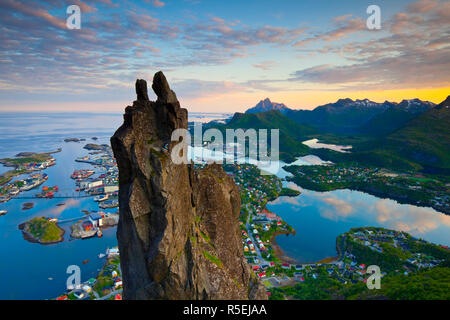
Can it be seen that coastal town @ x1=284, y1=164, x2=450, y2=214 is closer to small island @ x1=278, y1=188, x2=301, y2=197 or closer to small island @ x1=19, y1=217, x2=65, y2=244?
small island @ x1=278, y1=188, x2=301, y2=197

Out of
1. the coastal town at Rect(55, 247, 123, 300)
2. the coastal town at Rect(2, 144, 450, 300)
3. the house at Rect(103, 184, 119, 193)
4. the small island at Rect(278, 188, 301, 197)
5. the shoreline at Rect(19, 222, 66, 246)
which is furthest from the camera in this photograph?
the small island at Rect(278, 188, 301, 197)

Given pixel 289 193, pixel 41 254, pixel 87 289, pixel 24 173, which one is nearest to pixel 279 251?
pixel 87 289

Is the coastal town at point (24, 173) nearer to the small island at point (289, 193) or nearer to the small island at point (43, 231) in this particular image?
the small island at point (43, 231)

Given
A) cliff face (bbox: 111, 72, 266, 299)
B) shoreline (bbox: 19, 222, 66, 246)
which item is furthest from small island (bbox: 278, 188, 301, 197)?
cliff face (bbox: 111, 72, 266, 299)

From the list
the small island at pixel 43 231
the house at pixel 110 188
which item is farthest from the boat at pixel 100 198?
the small island at pixel 43 231
